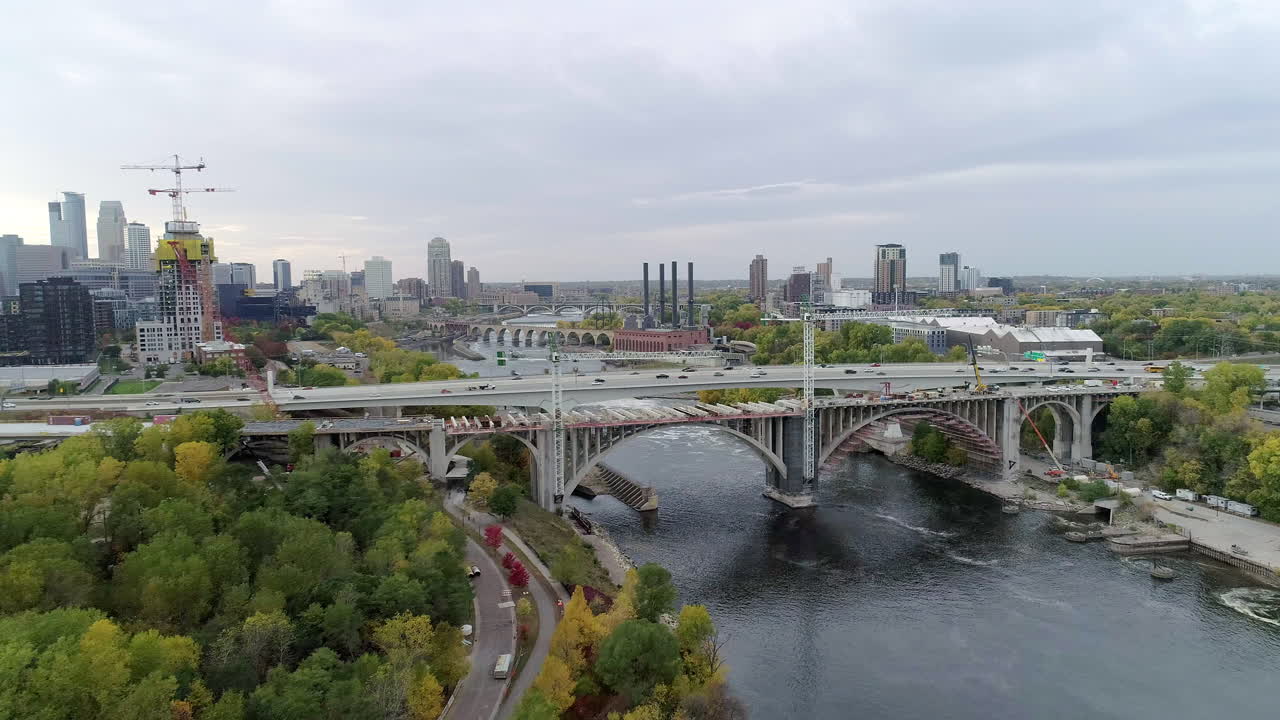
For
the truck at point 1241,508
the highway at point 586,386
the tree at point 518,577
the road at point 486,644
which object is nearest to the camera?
the road at point 486,644

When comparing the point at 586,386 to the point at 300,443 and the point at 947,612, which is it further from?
the point at 947,612

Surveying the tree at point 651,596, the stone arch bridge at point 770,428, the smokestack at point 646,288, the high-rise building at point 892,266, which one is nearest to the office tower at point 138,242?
the smokestack at point 646,288

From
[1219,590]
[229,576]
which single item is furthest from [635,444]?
[229,576]

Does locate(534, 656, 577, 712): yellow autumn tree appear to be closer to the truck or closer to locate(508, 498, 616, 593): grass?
locate(508, 498, 616, 593): grass

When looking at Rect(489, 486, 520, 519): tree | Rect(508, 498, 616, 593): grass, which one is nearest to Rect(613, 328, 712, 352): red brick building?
Rect(508, 498, 616, 593): grass

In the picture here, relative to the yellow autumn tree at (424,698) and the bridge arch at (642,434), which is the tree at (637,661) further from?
the bridge arch at (642,434)

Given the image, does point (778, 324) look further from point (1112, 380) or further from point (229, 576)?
point (229, 576)
